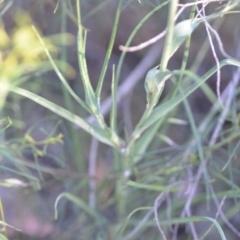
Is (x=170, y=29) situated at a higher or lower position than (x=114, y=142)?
higher

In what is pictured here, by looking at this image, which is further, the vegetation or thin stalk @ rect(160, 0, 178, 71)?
the vegetation

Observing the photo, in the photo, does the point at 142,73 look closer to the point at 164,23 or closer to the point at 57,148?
the point at 164,23

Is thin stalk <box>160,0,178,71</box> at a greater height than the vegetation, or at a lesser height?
greater

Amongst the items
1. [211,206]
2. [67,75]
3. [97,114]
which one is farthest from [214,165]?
[67,75]

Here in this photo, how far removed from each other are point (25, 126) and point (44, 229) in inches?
8.9

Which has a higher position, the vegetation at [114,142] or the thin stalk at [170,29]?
the thin stalk at [170,29]

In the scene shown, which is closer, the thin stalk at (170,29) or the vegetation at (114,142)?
the thin stalk at (170,29)

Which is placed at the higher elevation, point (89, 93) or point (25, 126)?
point (89, 93)

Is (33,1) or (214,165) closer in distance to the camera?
(214,165)

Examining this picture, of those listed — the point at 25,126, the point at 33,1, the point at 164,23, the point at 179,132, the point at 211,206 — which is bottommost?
the point at 211,206

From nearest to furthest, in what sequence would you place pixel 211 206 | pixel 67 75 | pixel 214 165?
pixel 214 165
pixel 211 206
pixel 67 75

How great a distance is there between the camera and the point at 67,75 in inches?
36.7

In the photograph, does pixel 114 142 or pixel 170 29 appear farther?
pixel 114 142

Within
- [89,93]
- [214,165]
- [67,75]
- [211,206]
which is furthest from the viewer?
[67,75]
